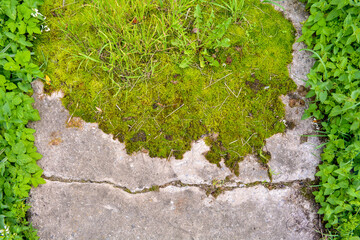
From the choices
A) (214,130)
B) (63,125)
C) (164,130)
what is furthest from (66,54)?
(214,130)

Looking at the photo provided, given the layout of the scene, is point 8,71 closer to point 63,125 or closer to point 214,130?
point 63,125

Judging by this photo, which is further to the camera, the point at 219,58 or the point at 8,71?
the point at 219,58

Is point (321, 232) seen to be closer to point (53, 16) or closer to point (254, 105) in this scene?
point (254, 105)

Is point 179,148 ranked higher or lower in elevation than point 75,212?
higher

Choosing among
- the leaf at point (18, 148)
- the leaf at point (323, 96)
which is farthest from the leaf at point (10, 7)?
the leaf at point (323, 96)

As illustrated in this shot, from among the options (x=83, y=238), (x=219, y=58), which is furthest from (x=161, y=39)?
(x=83, y=238)

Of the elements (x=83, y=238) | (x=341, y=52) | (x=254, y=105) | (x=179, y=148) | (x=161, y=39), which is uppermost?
(x=341, y=52)

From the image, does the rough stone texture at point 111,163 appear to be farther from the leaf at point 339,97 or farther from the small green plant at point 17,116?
the leaf at point 339,97
